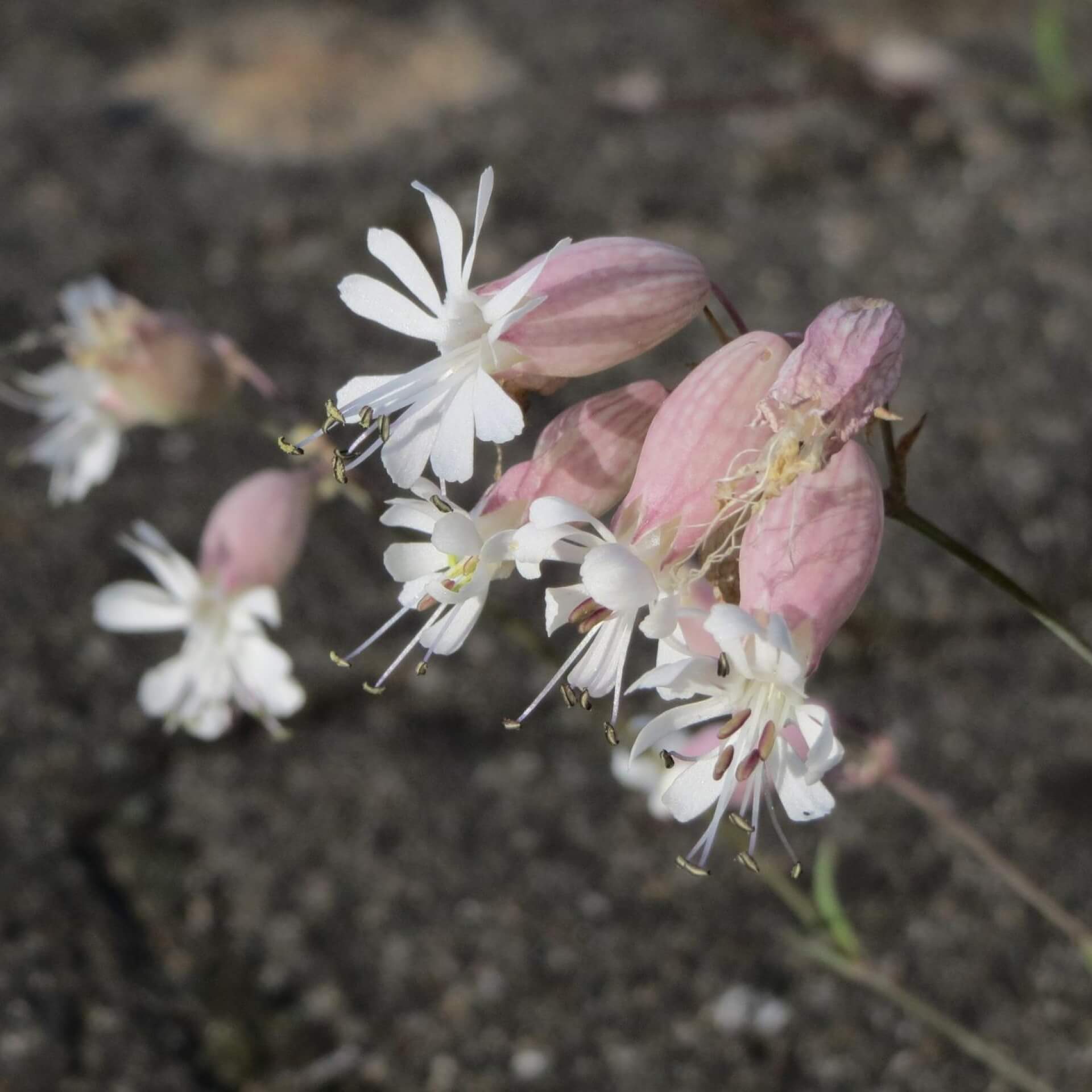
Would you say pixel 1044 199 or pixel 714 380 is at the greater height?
pixel 1044 199

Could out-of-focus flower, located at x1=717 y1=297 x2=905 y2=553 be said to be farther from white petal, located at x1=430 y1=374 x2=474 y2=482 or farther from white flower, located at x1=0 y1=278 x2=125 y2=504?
white flower, located at x1=0 y1=278 x2=125 y2=504

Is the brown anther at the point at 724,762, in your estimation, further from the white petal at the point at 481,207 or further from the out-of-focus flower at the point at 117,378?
the out-of-focus flower at the point at 117,378

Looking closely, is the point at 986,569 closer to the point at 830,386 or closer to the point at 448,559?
the point at 830,386

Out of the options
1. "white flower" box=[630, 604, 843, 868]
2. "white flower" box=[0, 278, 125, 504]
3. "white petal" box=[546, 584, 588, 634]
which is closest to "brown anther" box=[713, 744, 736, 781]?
"white flower" box=[630, 604, 843, 868]

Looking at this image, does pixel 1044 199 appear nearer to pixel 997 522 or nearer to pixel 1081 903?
pixel 997 522

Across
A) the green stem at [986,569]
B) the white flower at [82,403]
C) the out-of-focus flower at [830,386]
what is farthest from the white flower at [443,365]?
the white flower at [82,403]

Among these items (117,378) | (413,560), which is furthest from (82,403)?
(413,560)

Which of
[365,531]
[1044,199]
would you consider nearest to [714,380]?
[365,531]
